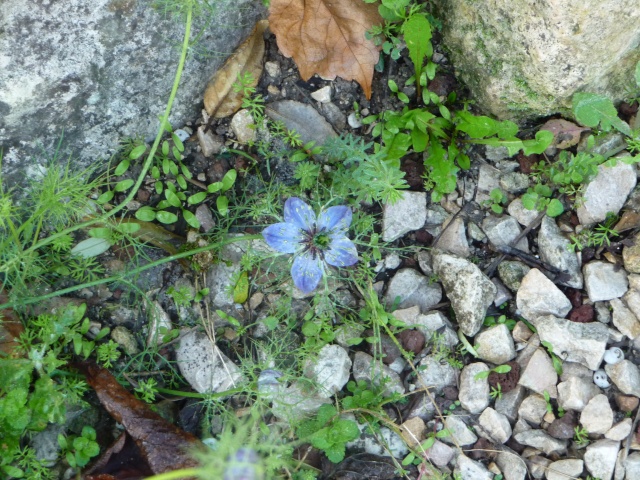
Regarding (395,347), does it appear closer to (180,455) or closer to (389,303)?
(389,303)

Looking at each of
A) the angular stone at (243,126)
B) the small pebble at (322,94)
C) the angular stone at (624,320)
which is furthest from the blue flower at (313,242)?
the angular stone at (624,320)

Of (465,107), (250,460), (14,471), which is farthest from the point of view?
(465,107)

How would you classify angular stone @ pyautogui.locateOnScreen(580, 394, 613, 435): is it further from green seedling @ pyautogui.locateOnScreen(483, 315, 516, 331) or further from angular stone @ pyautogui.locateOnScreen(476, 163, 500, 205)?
angular stone @ pyautogui.locateOnScreen(476, 163, 500, 205)

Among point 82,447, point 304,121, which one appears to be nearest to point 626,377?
point 304,121

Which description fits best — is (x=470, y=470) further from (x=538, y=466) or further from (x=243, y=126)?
(x=243, y=126)

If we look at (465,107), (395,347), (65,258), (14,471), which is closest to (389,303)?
(395,347)

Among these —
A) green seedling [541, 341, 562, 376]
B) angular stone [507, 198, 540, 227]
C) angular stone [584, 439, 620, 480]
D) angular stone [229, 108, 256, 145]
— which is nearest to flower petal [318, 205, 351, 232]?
angular stone [229, 108, 256, 145]
